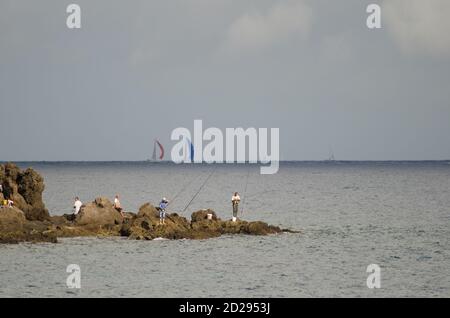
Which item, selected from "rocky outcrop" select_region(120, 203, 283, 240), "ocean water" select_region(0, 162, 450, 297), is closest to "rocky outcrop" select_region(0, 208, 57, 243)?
"ocean water" select_region(0, 162, 450, 297)

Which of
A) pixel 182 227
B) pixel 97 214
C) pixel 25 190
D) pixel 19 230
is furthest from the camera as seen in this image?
pixel 25 190

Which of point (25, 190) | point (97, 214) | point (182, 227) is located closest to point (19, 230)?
point (97, 214)

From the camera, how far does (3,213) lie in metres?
44.7

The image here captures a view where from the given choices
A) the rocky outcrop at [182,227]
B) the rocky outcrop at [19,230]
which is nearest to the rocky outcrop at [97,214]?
the rocky outcrop at [182,227]

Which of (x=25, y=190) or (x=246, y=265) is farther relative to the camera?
(x=25, y=190)

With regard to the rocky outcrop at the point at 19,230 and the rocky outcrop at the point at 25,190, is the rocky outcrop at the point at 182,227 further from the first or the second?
the rocky outcrop at the point at 25,190

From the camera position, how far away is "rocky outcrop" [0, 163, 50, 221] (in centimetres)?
4947

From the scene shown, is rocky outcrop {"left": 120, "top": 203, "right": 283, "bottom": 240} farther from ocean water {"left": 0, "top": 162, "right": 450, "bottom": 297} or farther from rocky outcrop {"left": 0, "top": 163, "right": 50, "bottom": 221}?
rocky outcrop {"left": 0, "top": 163, "right": 50, "bottom": 221}

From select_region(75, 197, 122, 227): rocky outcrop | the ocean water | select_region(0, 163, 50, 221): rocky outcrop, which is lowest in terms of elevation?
the ocean water

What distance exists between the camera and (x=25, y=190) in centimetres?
5081

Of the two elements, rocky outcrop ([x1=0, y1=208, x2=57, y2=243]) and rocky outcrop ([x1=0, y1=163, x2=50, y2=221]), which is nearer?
rocky outcrop ([x1=0, y1=208, x2=57, y2=243])

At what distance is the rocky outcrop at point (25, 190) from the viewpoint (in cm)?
4947

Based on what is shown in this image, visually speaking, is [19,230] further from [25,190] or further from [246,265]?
[246,265]
